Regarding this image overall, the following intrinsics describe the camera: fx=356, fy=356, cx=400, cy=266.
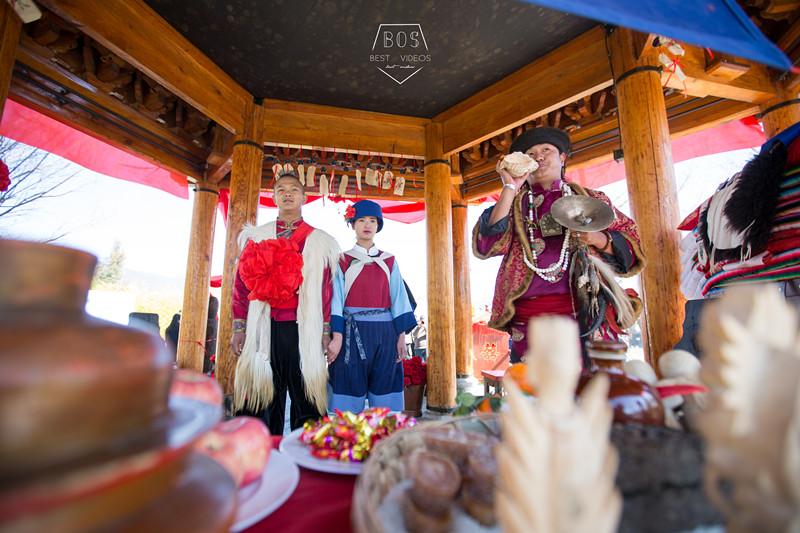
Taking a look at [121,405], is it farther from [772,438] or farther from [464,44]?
[464,44]

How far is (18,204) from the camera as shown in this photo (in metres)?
5.90

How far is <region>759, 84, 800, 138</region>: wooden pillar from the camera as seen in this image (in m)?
3.12

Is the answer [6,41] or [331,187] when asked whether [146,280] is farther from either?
[6,41]

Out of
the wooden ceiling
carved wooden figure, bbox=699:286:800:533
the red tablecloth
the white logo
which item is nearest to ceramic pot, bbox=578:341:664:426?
carved wooden figure, bbox=699:286:800:533

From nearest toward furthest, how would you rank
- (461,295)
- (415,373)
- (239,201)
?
(239,201)
(415,373)
(461,295)

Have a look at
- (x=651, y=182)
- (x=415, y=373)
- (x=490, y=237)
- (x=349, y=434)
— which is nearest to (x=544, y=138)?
(x=490, y=237)

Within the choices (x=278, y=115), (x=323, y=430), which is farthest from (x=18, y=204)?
(x=323, y=430)

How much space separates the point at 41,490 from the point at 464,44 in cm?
371

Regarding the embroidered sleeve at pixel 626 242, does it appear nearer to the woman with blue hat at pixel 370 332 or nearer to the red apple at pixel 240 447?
the woman with blue hat at pixel 370 332

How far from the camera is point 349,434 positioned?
2.83 ft

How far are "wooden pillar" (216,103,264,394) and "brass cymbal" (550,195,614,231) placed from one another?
294 centimetres

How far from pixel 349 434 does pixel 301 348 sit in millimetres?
1591

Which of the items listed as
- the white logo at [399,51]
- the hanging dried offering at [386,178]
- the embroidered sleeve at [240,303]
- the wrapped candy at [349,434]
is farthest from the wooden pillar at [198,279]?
the wrapped candy at [349,434]

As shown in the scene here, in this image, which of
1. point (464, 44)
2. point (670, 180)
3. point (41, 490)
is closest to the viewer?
point (41, 490)
